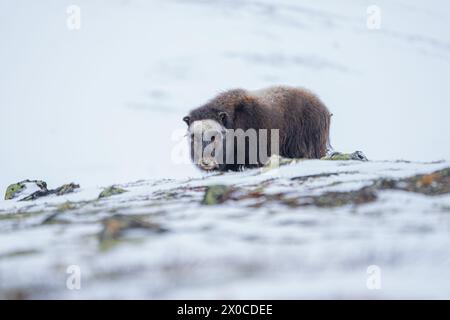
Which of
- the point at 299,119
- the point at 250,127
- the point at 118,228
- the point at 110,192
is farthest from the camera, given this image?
the point at 299,119

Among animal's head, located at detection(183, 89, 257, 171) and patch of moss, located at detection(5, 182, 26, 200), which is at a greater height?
animal's head, located at detection(183, 89, 257, 171)

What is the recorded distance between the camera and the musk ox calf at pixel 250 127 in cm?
915

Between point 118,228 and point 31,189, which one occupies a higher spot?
point 118,228

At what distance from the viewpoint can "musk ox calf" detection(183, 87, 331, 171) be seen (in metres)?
9.15

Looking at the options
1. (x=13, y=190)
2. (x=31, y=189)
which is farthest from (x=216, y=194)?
(x=13, y=190)

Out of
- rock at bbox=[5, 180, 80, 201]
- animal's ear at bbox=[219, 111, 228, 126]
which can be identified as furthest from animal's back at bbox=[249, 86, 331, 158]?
rock at bbox=[5, 180, 80, 201]

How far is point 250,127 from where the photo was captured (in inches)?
371

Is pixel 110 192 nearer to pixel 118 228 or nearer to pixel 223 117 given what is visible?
pixel 223 117

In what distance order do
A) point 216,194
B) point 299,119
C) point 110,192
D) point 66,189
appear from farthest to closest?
point 299,119
point 66,189
point 110,192
point 216,194

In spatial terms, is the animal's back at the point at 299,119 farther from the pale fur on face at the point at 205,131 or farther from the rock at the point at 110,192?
the rock at the point at 110,192

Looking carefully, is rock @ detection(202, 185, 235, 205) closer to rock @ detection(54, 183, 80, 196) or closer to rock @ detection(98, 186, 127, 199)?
rock @ detection(98, 186, 127, 199)

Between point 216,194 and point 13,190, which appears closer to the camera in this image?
point 216,194
